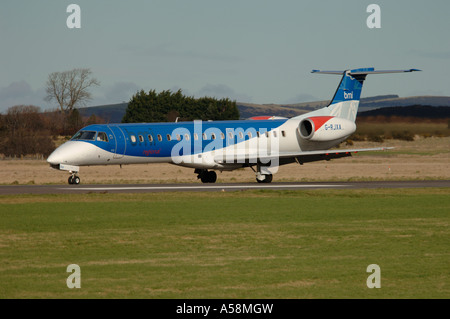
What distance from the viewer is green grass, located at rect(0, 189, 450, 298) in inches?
457

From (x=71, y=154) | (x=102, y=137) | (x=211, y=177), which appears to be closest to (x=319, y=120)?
(x=211, y=177)

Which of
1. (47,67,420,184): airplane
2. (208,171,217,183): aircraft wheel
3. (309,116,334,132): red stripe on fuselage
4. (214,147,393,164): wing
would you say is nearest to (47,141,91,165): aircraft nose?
(47,67,420,184): airplane

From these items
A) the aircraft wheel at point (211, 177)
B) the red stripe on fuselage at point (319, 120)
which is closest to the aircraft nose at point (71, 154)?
the aircraft wheel at point (211, 177)

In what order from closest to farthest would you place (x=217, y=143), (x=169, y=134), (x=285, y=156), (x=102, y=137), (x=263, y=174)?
(x=102, y=137) → (x=169, y=134) → (x=285, y=156) → (x=217, y=143) → (x=263, y=174)

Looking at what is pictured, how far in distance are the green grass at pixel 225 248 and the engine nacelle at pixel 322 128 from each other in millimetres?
15821

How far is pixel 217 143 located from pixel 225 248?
24.7 metres

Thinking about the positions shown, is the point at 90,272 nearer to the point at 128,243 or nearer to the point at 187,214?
the point at 128,243

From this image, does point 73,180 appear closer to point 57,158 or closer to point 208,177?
point 57,158

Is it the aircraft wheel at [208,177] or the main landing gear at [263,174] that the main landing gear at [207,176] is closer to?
the aircraft wheel at [208,177]

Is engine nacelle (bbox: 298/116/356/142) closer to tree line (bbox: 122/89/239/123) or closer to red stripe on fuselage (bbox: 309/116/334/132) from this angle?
red stripe on fuselage (bbox: 309/116/334/132)

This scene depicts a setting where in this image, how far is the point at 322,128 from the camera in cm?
4247

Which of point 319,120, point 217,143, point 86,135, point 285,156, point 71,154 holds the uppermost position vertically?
point 319,120

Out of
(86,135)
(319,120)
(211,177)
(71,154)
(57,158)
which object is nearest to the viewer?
(57,158)
